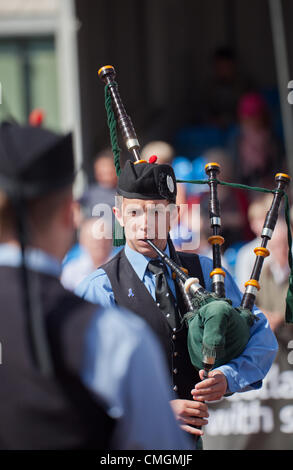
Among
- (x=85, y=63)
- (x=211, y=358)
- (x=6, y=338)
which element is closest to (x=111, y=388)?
(x=6, y=338)

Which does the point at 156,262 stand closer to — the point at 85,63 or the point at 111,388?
the point at 111,388

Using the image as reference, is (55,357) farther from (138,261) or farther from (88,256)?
(88,256)

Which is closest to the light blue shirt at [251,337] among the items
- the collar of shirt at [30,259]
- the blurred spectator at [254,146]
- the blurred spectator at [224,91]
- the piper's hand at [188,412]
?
the piper's hand at [188,412]

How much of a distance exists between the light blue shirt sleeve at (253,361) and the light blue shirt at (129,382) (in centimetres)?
97

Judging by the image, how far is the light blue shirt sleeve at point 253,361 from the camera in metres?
2.51

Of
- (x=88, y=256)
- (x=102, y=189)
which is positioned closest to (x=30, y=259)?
(x=88, y=256)

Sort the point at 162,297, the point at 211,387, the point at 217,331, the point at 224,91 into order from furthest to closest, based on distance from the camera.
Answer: the point at 224,91 → the point at 162,297 → the point at 211,387 → the point at 217,331

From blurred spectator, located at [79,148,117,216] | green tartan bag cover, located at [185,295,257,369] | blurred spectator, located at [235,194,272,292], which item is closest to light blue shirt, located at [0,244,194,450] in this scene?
green tartan bag cover, located at [185,295,257,369]

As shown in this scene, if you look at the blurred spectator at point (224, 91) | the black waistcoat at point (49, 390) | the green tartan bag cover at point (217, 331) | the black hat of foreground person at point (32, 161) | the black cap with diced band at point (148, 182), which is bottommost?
the black waistcoat at point (49, 390)

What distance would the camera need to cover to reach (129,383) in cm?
150

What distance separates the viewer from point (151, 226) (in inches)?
102

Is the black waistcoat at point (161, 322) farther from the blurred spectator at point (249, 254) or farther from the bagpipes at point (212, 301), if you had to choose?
the blurred spectator at point (249, 254)

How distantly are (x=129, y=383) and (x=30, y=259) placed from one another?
0.35 m

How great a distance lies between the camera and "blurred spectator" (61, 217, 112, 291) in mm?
4680
